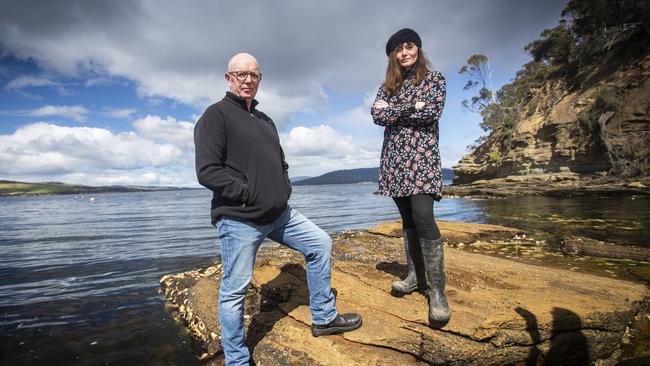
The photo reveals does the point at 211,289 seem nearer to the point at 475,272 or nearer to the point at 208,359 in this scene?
the point at 208,359

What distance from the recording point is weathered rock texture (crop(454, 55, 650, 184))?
27.5 m

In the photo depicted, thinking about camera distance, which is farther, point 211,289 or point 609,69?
point 609,69

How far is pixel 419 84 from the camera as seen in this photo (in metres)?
3.85

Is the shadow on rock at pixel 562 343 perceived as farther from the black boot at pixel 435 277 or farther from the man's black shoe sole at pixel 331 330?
the man's black shoe sole at pixel 331 330

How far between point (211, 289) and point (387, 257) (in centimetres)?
359

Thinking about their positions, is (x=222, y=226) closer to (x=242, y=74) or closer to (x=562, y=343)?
(x=242, y=74)

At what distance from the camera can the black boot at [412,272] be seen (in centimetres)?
420

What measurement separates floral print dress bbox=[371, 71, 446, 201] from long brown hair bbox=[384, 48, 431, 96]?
7cm

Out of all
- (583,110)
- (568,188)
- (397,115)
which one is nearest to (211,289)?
(397,115)

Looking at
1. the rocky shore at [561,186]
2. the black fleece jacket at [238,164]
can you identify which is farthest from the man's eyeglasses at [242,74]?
the rocky shore at [561,186]

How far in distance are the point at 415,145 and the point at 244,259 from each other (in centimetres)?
225

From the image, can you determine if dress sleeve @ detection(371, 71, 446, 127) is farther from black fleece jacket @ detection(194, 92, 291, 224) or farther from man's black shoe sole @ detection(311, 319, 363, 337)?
man's black shoe sole @ detection(311, 319, 363, 337)

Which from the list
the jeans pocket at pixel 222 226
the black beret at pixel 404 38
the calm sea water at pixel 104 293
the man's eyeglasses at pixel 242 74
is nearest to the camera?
the jeans pocket at pixel 222 226

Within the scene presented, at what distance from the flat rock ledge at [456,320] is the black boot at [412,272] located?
108mm
